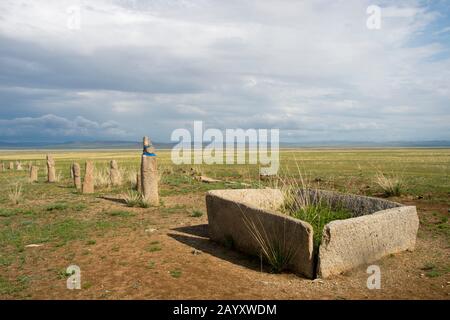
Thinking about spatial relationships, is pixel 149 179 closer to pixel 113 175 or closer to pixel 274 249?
pixel 113 175

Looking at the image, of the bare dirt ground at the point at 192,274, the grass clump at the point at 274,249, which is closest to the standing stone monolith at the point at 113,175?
the bare dirt ground at the point at 192,274

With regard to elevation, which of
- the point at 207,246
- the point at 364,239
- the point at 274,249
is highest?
the point at 364,239

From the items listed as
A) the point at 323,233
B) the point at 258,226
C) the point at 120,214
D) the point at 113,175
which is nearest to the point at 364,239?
the point at 323,233

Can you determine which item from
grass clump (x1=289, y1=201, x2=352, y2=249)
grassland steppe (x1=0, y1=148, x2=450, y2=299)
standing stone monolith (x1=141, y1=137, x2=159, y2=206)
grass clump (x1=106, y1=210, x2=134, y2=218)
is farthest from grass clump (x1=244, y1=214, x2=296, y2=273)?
standing stone monolith (x1=141, y1=137, x2=159, y2=206)

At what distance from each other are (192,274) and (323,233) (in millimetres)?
1974

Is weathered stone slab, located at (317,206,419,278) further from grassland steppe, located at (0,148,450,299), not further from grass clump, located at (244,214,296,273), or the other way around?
grass clump, located at (244,214,296,273)

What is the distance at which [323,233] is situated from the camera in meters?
5.25

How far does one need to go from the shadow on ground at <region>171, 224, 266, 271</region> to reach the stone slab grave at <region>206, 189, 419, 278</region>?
5.4 inches

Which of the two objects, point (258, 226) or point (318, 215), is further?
point (318, 215)

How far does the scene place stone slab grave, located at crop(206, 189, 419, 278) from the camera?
5.33 m

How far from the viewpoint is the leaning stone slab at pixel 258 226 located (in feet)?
17.8

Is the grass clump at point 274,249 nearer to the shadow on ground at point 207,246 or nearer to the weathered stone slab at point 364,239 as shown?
the shadow on ground at point 207,246

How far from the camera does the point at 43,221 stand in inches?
378
